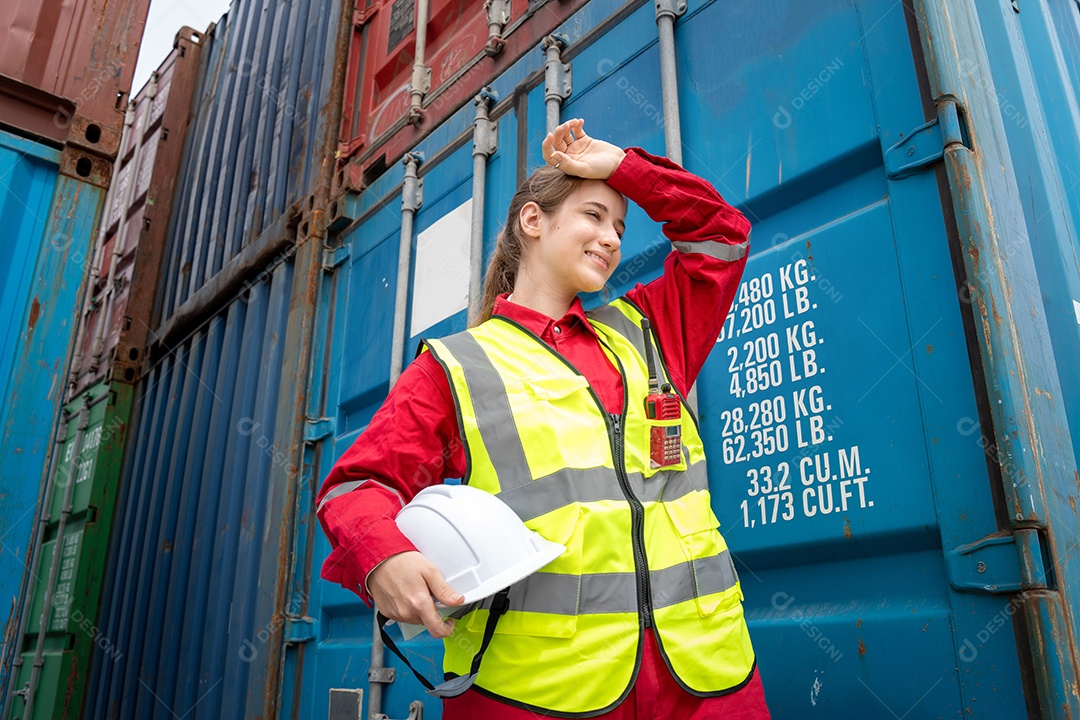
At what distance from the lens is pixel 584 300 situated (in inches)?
88.9

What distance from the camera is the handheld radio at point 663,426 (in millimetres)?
1344

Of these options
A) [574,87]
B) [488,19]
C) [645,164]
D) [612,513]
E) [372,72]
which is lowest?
[612,513]

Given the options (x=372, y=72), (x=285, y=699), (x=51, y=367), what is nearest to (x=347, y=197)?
(x=372, y=72)

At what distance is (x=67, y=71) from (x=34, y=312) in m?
0.93

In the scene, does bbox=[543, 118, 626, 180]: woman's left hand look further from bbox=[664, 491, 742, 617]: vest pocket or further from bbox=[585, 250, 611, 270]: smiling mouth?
bbox=[664, 491, 742, 617]: vest pocket

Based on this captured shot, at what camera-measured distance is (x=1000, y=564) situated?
4.43 feet

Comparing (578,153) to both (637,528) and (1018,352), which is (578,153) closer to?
(637,528)

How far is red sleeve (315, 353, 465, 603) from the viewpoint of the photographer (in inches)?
45.1

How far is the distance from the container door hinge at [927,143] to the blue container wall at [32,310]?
2.59m

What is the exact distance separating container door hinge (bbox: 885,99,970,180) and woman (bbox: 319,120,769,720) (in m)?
0.38

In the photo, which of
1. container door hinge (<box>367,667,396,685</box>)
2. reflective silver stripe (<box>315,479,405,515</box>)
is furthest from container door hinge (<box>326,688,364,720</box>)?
reflective silver stripe (<box>315,479,405,515</box>)

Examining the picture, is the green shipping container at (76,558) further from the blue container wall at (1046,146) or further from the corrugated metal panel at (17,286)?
the blue container wall at (1046,146)

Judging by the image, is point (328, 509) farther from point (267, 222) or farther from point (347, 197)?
point (267, 222)

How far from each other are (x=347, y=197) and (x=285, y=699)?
79.5 inches
